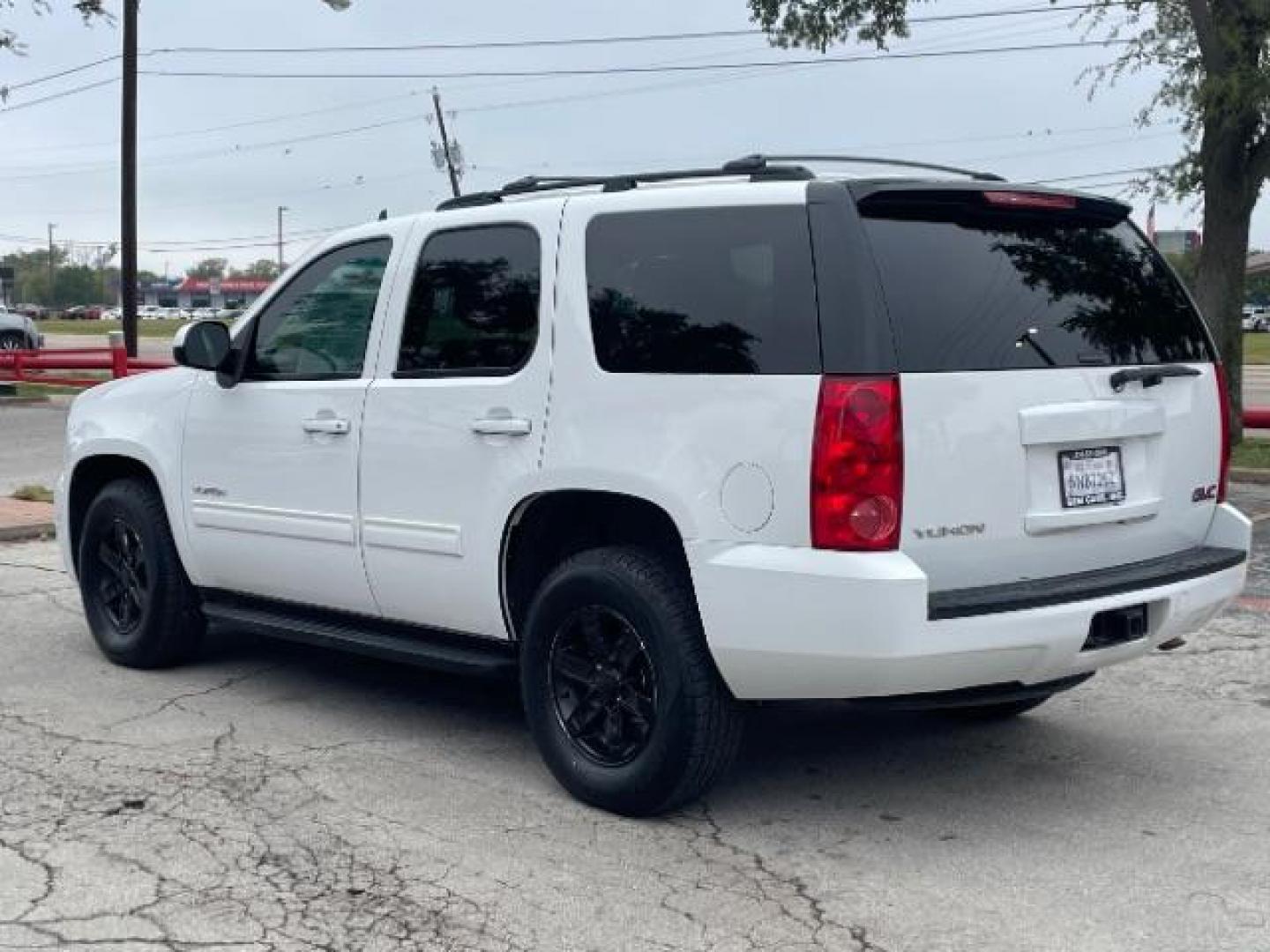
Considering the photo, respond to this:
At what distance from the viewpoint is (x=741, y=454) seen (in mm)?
4418

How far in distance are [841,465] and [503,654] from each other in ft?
5.18

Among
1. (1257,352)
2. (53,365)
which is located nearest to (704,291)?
(53,365)

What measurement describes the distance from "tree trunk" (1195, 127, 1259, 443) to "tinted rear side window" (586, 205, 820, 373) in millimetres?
11953

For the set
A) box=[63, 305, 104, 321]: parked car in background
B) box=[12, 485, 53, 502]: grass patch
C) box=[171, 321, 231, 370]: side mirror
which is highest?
box=[171, 321, 231, 370]: side mirror

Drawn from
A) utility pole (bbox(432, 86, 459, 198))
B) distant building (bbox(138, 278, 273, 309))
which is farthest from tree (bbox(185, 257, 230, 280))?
utility pole (bbox(432, 86, 459, 198))

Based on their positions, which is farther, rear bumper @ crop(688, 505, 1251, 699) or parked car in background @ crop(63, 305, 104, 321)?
parked car in background @ crop(63, 305, 104, 321)

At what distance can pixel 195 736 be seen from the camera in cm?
573

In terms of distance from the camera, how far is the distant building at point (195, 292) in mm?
140875

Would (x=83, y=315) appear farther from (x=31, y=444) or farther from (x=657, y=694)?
(x=657, y=694)

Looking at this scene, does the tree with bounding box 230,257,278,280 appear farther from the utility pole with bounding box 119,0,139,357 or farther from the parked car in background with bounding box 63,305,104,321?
the utility pole with bounding box 119,0,139,357

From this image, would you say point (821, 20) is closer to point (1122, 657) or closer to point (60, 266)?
point (1122, 657)

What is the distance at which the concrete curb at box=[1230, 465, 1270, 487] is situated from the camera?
13.1m

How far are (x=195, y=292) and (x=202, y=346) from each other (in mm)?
155464

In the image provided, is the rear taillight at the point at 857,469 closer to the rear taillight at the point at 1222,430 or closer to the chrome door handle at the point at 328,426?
Answer: the rear taillight at the point at 1222,430
